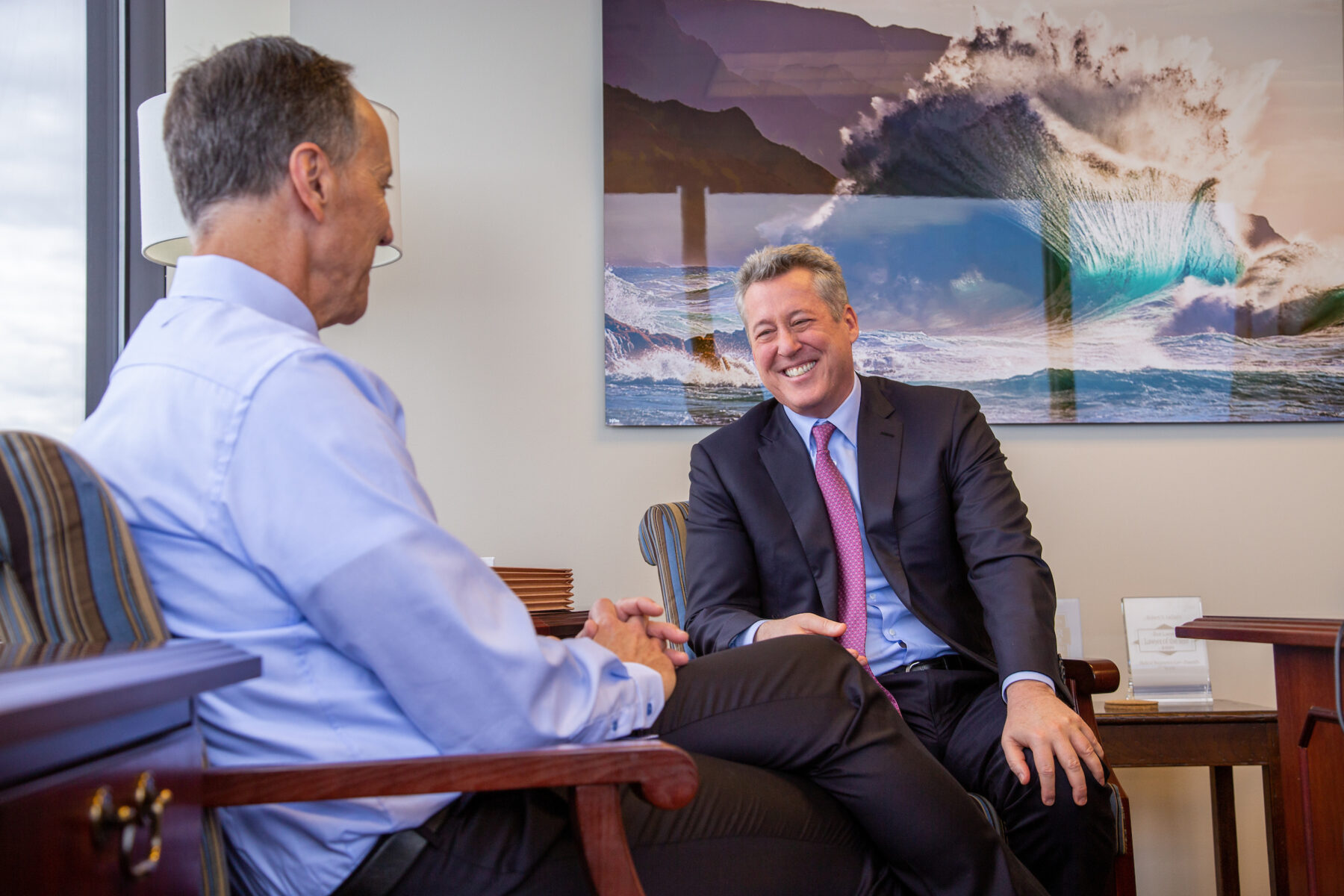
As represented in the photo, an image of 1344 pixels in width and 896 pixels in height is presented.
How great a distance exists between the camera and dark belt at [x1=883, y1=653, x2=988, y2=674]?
6.84ft

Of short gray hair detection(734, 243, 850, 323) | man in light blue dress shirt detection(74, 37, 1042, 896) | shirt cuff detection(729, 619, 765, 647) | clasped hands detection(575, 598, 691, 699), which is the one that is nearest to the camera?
man in light blue dress shirt detection(74, 37, 1042, 896)

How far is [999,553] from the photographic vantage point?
6.59ft

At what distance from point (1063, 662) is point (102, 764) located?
1.94 metres

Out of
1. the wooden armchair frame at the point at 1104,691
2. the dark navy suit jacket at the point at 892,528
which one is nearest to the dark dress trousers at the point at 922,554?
the dark navy suit jacket at the point at 892,528

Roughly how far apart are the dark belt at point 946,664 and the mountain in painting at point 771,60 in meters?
1.63

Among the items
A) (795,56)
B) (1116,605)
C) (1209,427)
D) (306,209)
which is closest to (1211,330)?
(1209,427)

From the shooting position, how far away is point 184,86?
1272mm

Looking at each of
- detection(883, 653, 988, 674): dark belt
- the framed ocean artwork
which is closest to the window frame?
the framed ocean artwork

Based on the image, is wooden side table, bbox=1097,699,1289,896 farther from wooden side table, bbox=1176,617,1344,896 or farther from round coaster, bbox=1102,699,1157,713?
wooden side table, bbox=1176,617,1344,896

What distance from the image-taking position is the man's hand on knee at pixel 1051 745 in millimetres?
1680

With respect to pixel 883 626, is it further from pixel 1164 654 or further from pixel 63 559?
pixel 63 559

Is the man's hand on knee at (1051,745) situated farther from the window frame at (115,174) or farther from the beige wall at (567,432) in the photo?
the window frame at (115,174)

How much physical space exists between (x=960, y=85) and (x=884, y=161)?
13.3 inches

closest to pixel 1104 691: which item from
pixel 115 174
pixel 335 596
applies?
pixel 335 596
